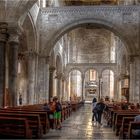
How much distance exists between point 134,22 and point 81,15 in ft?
15.2

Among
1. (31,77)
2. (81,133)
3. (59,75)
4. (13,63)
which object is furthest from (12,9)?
(59,75)

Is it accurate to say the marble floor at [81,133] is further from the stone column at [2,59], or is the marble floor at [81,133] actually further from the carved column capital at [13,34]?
the carved column capital at [13,34]

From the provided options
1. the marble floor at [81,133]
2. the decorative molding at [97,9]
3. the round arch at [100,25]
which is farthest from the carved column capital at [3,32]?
the decorative molding at [97,9]

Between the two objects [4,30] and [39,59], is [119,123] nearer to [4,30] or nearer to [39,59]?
[4,30]

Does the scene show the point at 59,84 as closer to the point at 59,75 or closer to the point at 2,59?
the point at 59,75

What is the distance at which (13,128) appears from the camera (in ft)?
38.4

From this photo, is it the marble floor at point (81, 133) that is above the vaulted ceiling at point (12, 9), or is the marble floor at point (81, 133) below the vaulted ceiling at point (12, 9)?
below

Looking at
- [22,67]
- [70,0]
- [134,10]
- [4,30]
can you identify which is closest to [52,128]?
[4,30]

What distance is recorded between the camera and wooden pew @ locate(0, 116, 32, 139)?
1116 centimetres

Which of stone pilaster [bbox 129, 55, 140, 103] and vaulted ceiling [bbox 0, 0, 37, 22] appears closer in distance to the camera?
vaulted ceiling [bbox 0, 0, 37, 22]

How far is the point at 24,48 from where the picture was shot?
3169 cm

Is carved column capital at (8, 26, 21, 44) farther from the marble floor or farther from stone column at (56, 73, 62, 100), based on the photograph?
stone column at (56, 73, 62, 100)

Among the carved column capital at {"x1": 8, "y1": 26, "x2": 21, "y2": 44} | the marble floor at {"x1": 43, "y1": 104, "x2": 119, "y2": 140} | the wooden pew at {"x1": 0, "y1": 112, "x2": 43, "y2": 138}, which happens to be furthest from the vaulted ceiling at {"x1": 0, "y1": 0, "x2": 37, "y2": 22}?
the wooden pew at {"x1": 0, "y1": 112, "x2": 43, "y2": 138}

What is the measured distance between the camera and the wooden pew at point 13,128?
11.2 m
